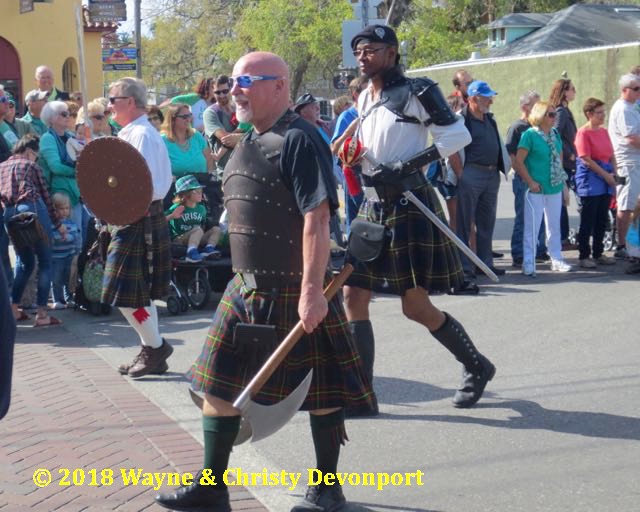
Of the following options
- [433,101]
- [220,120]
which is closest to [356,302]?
[433,101]

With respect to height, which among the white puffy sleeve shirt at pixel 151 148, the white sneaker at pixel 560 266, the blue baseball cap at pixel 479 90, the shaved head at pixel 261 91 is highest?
the shaved head at pixel 261 91

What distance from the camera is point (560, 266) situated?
409 inches

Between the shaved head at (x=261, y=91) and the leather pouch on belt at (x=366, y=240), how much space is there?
1.86 feet

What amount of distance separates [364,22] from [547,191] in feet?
22.5

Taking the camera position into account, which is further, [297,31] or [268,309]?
[297,31]

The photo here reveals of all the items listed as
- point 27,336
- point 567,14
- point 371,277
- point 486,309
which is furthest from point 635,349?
point 567,14

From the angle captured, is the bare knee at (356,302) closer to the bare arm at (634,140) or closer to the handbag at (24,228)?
the handbag at (24,228)

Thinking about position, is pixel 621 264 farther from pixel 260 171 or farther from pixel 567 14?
pixel 567 14

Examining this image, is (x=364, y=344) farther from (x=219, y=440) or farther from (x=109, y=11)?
(x=109, y=11)

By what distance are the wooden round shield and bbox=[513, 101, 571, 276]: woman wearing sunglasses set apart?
4.90 meters

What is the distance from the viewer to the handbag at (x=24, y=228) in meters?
8.48

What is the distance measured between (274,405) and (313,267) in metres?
0.61

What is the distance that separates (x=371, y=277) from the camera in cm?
559

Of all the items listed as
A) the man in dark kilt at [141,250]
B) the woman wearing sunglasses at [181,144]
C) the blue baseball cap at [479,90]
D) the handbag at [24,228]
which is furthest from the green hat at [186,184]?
the blue baseball cap at [479,90]
